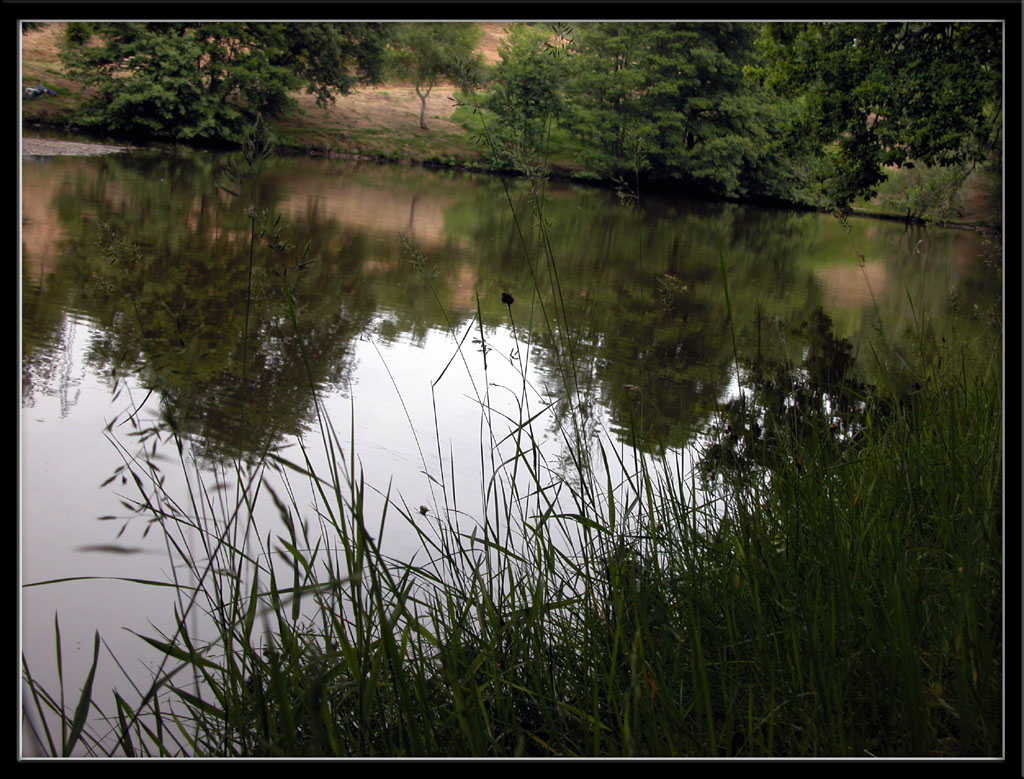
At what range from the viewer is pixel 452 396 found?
15.4ft

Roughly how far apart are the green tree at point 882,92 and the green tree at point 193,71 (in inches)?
550

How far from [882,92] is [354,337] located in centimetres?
611

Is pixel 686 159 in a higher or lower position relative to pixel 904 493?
higher

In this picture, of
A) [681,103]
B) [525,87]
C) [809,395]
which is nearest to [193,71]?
[681,103]

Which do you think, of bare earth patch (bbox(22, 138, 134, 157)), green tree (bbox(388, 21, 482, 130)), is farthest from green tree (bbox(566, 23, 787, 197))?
bare earth patch (bbox(22, 138, 134, 157))

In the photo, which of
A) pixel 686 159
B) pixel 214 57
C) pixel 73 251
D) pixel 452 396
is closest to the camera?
pixel 452 396

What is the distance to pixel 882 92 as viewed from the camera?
8258mm

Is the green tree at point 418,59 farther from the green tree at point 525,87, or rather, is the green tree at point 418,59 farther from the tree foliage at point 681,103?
the green tree at point 525,87

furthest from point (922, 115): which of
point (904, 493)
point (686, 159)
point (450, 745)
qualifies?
point (686, 159)

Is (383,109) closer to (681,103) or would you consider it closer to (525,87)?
(681,103)

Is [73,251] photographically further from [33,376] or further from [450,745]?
[450,745]

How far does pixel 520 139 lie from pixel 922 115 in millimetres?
7731

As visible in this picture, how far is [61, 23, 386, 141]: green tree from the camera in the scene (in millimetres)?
21266

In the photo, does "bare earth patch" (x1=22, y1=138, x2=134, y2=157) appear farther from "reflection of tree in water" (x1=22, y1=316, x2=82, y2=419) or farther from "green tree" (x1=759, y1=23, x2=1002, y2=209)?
"green tree" (x1=759, y1=23, x2=1002, y2=209)
